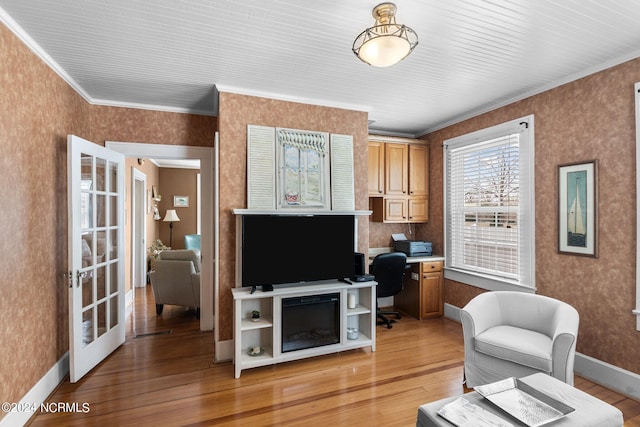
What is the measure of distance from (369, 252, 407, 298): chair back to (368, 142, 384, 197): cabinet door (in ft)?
2.98

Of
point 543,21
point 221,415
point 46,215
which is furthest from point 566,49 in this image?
point 46,215

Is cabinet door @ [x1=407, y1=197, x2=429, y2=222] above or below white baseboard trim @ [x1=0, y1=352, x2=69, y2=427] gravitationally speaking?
above

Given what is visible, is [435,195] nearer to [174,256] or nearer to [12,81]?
[174,256]

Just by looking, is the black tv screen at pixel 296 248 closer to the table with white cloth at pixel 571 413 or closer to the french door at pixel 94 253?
the french door at pixel 94 253

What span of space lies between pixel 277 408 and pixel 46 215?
231cm

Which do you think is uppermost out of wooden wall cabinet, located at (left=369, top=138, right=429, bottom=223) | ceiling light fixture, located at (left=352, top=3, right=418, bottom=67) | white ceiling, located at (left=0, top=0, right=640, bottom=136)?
white ceiling, located at (left=0, top=0, right=640, bottom=136)

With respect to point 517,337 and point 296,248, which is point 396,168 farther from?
point 517,337

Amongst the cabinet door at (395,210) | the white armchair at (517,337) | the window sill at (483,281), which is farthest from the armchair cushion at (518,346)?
the cabinet door at (395,210)

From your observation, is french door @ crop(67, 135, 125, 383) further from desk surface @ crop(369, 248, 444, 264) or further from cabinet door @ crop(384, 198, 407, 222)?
cabinet door @ crop(384, 198, 407, 222)

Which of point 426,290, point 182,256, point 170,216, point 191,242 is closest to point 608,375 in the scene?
point 426,290

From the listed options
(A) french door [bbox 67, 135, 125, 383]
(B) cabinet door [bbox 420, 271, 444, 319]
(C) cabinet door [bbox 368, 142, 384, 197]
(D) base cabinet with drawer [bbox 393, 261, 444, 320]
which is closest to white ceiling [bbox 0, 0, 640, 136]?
(A) french door [bbox 67, 135, 125, 383]

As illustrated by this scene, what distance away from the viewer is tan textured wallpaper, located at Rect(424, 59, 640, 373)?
8.00 feet

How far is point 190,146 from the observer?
3656 mm

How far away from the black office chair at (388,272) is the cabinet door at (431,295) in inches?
18.1
